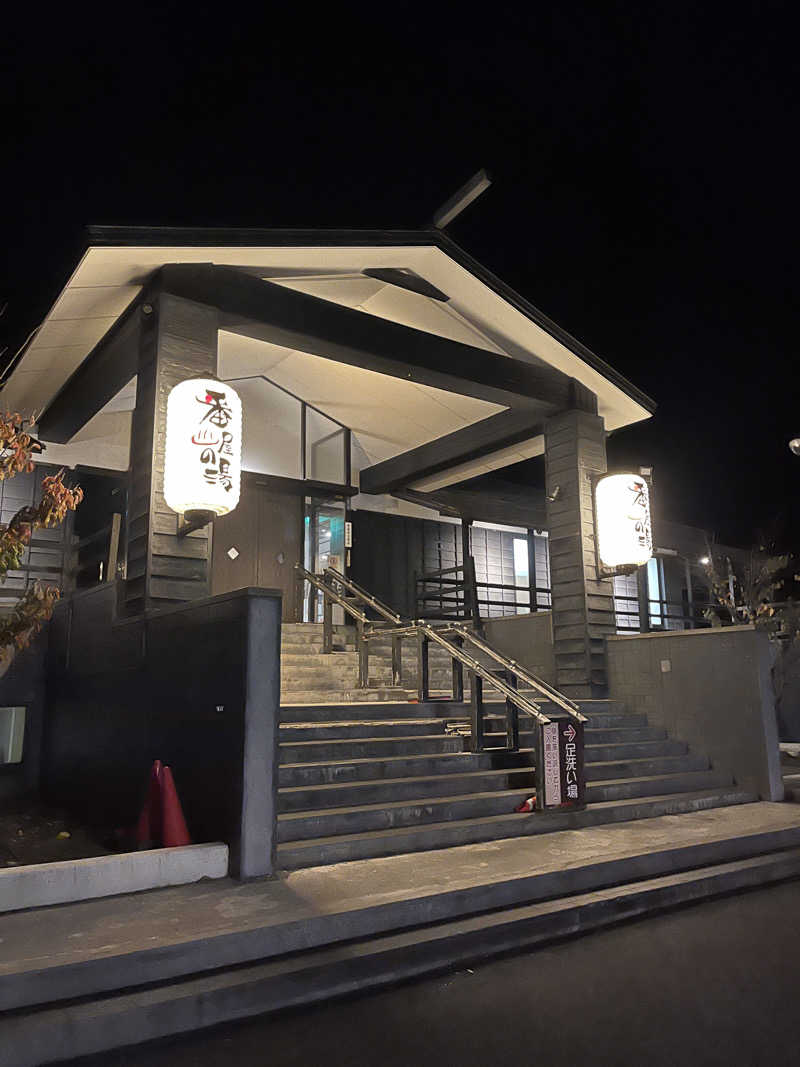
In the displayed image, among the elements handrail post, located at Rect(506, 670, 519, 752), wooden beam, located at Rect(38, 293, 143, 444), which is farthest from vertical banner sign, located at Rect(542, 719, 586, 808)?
wooden beam, located at Rect(38, 293, 143, 444)

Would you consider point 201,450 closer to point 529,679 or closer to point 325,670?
point 529,679

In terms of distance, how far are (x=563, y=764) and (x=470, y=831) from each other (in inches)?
49.1

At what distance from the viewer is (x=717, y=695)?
31.0 ft

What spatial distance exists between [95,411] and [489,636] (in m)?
7.38

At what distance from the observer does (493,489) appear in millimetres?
16875

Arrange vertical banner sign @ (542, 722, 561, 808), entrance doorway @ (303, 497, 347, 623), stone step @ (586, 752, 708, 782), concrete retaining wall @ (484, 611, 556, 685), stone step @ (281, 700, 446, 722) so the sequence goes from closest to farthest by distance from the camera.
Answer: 1. vertical banner sign @ (542, 722, 561, 808)
2. stone step @ (281, 700, 446, 722)
3. stone step @ (586, 752, 708, 782)
4. concrete retaining wall @ (484, 611, 556, 685)
5. entrance doorway @ (303, 497, 347, 623)

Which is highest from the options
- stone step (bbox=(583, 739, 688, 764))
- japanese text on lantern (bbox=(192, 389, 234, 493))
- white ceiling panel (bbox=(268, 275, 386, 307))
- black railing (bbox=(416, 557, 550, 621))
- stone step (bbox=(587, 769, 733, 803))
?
white ceiling panel (bbox=(268, 275, 386, 307))

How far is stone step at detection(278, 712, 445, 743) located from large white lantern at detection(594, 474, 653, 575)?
12.9ft

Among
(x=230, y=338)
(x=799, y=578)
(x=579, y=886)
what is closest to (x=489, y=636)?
(x=230, y=338)

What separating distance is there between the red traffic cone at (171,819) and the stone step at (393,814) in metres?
0.72

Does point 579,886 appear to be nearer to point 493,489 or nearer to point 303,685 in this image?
point 303,685

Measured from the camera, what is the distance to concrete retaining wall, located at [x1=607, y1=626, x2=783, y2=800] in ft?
29.4

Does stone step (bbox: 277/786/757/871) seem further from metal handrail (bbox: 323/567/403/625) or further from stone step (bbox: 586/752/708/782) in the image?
metal handrail (bbox: 323/567/403/625)

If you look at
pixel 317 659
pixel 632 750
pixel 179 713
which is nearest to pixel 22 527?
pixel 179 713
